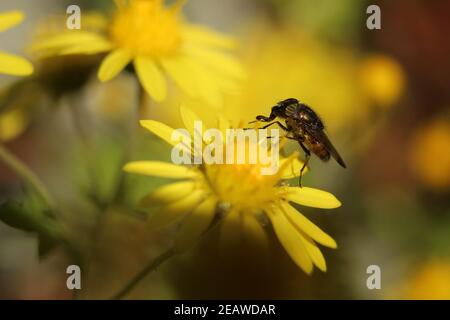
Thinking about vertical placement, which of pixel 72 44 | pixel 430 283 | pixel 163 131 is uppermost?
pixel 72 44

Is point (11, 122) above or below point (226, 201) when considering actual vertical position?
above

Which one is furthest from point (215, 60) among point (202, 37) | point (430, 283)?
point (430, 283)

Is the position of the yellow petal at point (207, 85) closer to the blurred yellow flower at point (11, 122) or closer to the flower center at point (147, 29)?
the flower center at point (147, 29)

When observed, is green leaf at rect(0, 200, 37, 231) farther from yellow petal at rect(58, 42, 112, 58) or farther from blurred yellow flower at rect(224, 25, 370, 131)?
blurred yellow flower at rect(224, 25, 370, 131)

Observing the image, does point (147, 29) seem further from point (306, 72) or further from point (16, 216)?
point (306, 72)

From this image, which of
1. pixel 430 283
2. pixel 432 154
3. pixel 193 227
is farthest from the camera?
pixel 432 154

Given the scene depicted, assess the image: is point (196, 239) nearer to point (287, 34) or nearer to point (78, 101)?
point (78, 101)

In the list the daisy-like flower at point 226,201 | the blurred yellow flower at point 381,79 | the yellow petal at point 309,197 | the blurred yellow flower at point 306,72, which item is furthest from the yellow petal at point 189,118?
the blurred yellow flower at point 381,79
